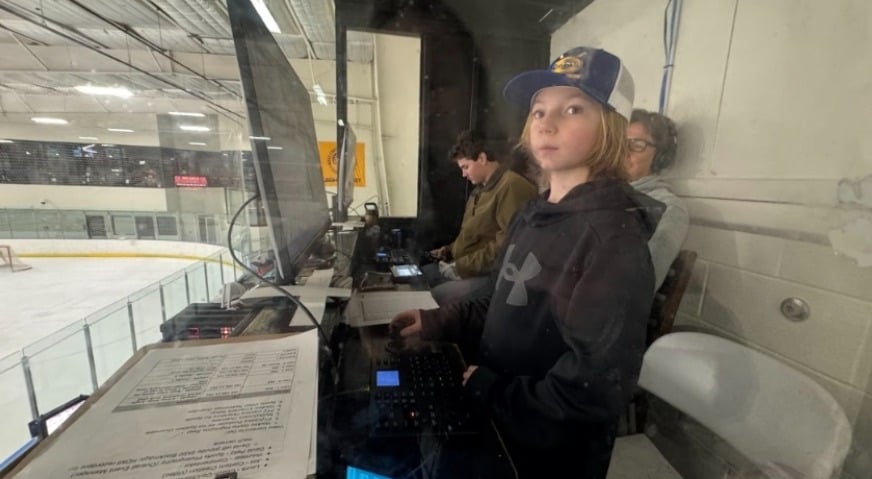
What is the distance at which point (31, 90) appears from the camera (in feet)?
4.08

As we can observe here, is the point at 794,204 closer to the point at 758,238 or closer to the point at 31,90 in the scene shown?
the point at 758,238

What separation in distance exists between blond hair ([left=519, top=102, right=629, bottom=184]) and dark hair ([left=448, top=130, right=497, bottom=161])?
81 centimetres

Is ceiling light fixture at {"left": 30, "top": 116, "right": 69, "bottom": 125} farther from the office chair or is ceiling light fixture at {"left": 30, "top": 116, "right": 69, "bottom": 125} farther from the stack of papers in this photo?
the office chair

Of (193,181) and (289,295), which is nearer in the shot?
(289,295)

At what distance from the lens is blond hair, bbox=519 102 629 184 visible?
529mm

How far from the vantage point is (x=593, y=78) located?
20.4 inches

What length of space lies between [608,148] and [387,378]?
1.75 feet

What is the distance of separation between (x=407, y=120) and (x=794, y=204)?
1.65 m

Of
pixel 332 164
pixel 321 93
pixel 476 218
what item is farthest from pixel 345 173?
pixel 321 93

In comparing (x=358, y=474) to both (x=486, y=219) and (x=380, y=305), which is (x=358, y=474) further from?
(x=486, y=219)

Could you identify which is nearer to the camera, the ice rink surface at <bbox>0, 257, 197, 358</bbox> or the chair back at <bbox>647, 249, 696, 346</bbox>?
the chair back at <bbox>647, 249, 696, 346</bbox>

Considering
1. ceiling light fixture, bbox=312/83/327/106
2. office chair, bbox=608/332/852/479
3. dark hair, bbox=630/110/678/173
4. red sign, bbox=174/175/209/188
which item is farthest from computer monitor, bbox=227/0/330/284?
red sign, bbox=174/175/209/188

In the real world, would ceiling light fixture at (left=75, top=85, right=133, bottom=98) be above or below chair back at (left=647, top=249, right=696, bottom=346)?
above

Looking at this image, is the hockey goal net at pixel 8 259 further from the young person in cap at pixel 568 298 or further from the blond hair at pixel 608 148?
the blond hair at pixel 608 148
